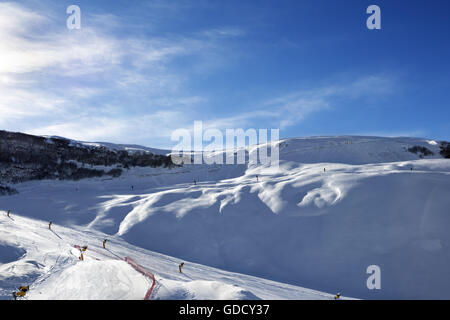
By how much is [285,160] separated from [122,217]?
71.2 ft

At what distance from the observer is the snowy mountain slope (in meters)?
7.26

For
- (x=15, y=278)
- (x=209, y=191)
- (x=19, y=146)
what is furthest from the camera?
(x=19, y=146)

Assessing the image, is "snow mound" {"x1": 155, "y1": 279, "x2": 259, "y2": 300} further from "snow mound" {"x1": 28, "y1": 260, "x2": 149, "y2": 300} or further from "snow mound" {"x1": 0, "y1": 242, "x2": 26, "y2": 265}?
"snow mound" {"x1": 0, "y1": 242, "x2": 26, "y2": 265}

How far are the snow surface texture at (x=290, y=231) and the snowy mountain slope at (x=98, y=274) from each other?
0.09 metres

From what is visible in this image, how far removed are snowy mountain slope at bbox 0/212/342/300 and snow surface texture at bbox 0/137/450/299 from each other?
9cm

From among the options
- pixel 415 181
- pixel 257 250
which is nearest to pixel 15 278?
pixel 257 250

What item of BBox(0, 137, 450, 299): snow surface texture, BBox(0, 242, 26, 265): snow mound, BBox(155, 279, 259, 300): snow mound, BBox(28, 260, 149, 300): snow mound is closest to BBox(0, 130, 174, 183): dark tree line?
BBox(0, 137, 450, 299): snow surface texture

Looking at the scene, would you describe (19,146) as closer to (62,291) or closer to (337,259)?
(62,291)

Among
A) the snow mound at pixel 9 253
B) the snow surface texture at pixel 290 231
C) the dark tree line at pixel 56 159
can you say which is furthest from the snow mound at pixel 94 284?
the dark tree line at pixel 56 159

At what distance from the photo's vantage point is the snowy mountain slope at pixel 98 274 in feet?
23.8

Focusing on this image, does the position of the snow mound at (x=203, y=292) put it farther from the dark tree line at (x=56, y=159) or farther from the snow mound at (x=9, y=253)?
the dark tree line at (x=56, y=159)

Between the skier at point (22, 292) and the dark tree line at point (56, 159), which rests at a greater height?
the dark tree line at point (56, 159)

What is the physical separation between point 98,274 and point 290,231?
10.8m
